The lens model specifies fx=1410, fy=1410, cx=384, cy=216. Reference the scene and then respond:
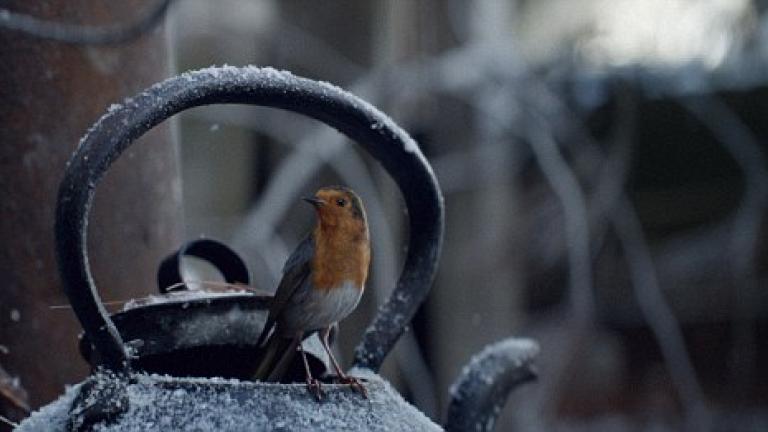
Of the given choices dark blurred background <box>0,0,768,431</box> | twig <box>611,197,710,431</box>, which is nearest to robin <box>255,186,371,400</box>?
dark blurred background <box>0,0,768,431</box>

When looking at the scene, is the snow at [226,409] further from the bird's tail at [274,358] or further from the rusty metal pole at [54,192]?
the rusty metal pole at [54,192]

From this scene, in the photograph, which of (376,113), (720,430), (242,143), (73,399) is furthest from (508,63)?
(73,399)

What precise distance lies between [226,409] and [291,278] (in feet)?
0.78

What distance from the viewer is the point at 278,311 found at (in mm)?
1237

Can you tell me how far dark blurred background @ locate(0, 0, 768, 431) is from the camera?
64.1 inches

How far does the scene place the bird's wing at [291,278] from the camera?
4.07 ft

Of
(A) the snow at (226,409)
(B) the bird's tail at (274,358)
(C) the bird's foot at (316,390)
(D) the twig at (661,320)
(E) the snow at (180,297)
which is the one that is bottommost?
(A) the snow at (226,409)

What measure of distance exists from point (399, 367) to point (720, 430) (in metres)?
2.06

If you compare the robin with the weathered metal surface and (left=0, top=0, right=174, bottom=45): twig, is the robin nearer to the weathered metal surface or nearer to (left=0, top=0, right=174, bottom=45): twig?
the weathered metal surface

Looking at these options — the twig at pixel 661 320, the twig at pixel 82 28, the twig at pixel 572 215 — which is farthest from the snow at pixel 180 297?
the twig at pixel 661 320

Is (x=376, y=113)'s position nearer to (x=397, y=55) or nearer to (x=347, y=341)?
(x=347, y=341)

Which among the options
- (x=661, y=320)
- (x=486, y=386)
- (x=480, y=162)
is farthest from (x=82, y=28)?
(x=661, y=320)

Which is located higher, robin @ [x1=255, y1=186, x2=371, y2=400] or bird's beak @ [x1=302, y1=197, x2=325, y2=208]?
bird's beak @ [x1=302, y1=197, x2=325, y2=208]

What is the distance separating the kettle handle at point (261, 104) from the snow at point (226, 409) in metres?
0.04
